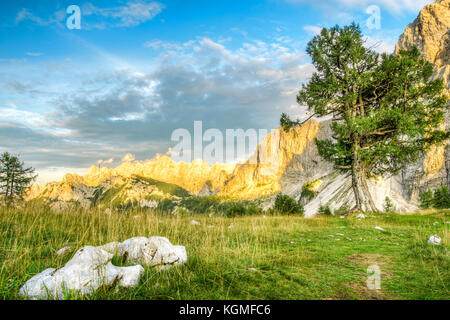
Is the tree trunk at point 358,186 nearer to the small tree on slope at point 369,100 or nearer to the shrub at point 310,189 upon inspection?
the small tree on slope at point 369,100

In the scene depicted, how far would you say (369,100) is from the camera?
21.3 metres

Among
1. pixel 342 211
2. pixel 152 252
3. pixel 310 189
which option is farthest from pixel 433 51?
pixel 152 252

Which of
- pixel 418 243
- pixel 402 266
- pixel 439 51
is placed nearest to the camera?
pixel 402 266

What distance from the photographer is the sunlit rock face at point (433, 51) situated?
259ft

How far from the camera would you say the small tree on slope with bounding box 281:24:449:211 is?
61.1 ft

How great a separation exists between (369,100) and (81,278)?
2451 centimetres

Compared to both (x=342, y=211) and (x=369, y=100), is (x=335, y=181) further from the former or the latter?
(x=369, y=100)

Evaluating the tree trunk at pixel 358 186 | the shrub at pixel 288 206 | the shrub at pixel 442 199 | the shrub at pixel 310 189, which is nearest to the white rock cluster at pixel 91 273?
the tree trunk at pixel 358 186

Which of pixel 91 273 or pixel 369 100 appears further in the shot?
pixel 369 100

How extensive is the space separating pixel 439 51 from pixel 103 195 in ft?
605

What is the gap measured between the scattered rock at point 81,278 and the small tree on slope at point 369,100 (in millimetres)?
18382
